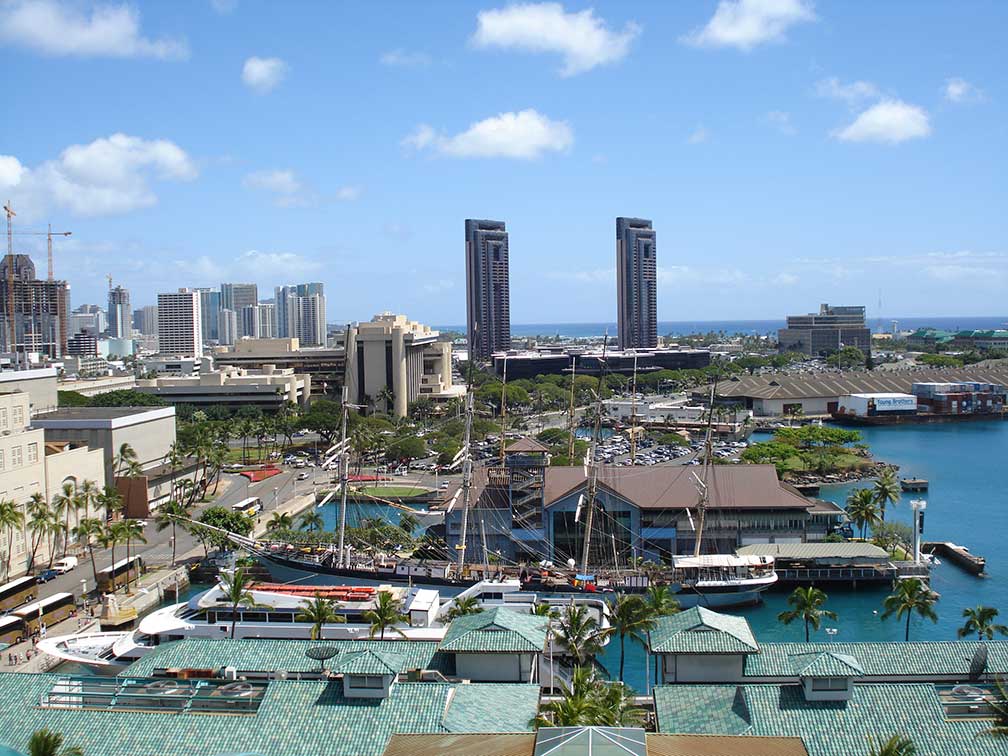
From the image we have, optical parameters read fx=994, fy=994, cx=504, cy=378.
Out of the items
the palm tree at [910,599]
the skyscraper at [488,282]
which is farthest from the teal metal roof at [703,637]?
the skyscraper at [488,282]

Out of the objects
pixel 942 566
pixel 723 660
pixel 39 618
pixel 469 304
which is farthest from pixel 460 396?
pixel 723 660

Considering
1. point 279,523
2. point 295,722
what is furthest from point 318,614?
point 279,523

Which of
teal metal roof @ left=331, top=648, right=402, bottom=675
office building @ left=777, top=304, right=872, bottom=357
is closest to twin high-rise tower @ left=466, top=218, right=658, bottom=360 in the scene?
office building @ left=777, top=304, right=872, bottom=357

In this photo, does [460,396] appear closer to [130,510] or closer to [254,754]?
[130,510]

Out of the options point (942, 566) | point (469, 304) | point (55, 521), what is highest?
point (469, 304)

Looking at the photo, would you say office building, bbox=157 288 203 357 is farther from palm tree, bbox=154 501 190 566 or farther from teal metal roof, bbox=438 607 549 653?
teal metal roof, bbox=438 607 549 653

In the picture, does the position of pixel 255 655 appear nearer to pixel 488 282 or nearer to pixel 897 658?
pixel 897 658
